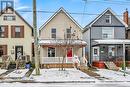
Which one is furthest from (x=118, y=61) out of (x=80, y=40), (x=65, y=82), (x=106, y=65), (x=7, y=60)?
(x=65, y=82)

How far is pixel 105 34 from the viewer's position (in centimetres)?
4962

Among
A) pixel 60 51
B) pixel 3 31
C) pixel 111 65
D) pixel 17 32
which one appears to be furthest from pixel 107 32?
pixel 3 31

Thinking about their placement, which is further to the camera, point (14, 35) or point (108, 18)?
point (108, 18)

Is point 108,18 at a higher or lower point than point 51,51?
higher

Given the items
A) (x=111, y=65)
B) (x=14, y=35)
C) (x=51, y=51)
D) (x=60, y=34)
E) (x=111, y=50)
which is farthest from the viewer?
(x=111, y=50)

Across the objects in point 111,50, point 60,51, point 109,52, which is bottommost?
point 109,52

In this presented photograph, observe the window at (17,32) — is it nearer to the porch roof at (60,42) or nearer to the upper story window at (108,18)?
the porch roof at (60,42)

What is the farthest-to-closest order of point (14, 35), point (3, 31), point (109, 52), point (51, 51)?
1. point (109, 52)
2. point (14, 35)
3. point (3, 31)
4. point (51, 51)

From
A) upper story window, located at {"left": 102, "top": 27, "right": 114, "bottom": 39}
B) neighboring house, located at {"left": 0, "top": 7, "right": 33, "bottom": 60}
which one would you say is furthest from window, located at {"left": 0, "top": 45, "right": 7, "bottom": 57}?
upper story window, located at {"left": 102, "top": 27, "right": 114, "bottom": 39}

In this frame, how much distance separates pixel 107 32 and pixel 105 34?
1.39ft

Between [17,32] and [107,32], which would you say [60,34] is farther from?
[107,32]

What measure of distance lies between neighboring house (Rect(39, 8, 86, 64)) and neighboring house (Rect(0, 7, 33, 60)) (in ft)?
7.06

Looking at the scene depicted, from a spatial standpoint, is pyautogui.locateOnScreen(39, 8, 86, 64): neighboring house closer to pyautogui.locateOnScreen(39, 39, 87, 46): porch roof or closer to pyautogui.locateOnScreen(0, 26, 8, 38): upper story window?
pyautogui.locateOnScreen(39, 39, 87, 46): porch roof

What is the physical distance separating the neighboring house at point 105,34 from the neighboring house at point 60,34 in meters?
2.23
